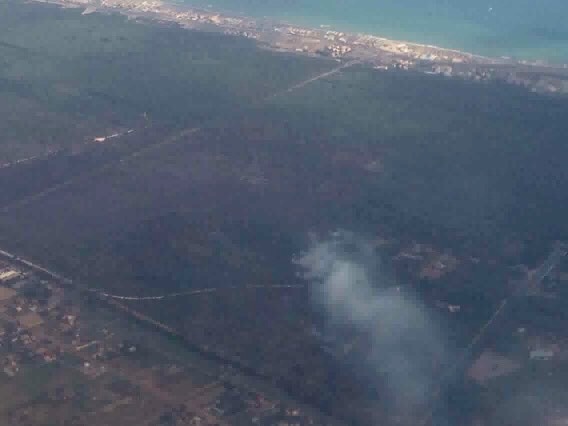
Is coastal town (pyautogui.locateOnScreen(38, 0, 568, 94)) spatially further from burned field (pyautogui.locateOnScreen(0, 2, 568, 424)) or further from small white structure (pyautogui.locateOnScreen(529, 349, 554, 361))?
small white structure (pyautogui.locateOnScreen(529, 349, 554, 361))

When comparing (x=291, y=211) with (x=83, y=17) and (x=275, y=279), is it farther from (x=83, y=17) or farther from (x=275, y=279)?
(x=83, y=17)

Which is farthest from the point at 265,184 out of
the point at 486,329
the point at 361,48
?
the point at 361,48

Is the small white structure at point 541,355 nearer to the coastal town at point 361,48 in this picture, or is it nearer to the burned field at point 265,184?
the burned field at point 265,184

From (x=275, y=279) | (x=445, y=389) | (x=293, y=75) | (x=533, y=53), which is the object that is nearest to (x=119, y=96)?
(x=293, y=75)

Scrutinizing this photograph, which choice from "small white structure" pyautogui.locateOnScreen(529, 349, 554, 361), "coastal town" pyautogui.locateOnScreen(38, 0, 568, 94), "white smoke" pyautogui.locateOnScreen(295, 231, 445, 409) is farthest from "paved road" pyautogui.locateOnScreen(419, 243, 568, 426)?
"coastal town" pyautogui.locateOnScreen(38, 0, 568, 94)

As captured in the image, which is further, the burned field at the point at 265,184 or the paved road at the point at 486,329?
the burned field at the point at 265,184

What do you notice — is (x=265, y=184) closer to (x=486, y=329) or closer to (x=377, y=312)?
(x=377, y=312)

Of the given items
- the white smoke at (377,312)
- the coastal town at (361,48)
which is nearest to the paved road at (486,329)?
the white smoke at (377,312)
